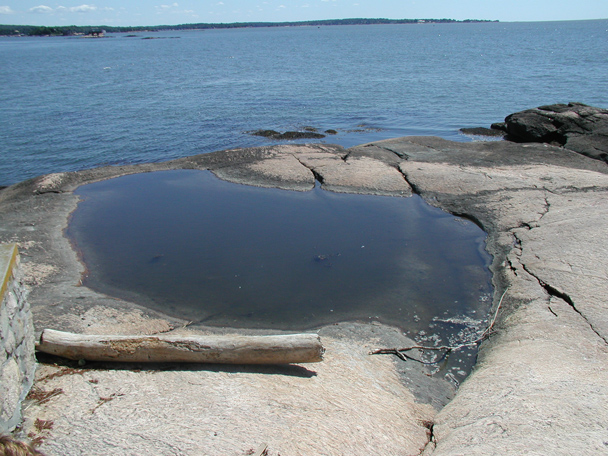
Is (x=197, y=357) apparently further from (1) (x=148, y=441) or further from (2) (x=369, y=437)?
(2) (x=369, y=437)

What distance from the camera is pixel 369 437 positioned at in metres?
3.95

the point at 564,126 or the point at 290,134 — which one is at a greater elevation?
the point at 564,126

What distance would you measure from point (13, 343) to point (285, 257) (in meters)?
4.68

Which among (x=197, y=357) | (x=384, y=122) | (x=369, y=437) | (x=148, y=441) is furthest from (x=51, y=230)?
(x=384, y=122)

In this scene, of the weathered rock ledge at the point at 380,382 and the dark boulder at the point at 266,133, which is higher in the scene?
the weathered rock ledge at the point at 380,382

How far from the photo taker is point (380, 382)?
512 centimetres

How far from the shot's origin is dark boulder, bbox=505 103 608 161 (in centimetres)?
1442

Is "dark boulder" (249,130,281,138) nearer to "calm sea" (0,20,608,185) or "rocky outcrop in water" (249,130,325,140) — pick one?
"rocky outcrop in water" (249,130,325,140)

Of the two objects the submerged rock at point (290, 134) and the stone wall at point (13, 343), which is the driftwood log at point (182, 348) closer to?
the stone wall at point (13, 343)

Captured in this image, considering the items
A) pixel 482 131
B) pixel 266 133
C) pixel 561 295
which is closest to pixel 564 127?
pixel 482 131

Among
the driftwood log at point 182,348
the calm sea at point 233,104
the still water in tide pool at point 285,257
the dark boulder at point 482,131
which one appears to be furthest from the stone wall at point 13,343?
the dark boulder at point 482,131

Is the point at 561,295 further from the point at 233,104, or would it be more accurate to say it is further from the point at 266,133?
the point at 233,104

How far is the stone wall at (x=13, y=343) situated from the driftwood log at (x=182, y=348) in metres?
0.33

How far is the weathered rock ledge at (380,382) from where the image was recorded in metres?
3.72
